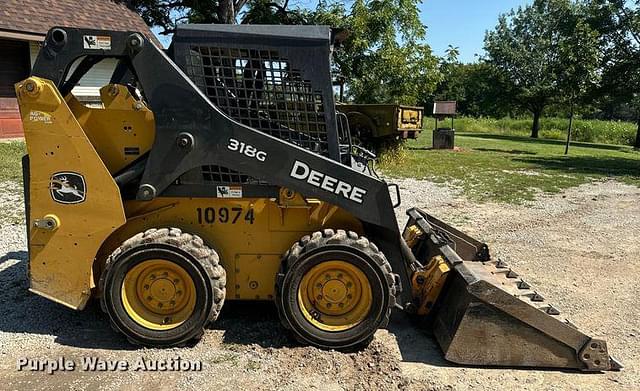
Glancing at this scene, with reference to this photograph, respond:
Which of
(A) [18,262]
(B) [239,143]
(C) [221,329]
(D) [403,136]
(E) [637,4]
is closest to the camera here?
(B) [239,143]

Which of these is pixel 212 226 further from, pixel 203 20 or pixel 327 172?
pixel 203 20

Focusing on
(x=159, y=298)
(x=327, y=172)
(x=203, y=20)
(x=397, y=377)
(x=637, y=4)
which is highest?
(x=637, y=4)

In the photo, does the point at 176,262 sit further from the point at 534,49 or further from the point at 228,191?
the point at 534,49

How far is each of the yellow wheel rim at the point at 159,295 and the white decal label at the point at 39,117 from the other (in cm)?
128

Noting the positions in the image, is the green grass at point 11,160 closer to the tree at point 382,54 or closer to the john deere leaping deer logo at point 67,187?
the john deere leaping deer logo at point 67,187

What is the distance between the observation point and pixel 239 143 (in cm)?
409

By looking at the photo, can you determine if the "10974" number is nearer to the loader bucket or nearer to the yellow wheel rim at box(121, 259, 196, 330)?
the yellow wheel rim at box(121, 259, 196, 330)

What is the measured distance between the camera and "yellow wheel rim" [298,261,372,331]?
4.20 m

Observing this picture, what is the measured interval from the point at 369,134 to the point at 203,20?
1000 cm

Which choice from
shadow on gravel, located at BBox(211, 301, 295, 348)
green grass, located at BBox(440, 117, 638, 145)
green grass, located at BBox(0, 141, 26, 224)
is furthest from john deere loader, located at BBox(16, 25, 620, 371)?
green grass, located at BBox(440, 117, 638, 145)

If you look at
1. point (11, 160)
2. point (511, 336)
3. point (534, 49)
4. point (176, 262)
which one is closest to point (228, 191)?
point (176, 262)

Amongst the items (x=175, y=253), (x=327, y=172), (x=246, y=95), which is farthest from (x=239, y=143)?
(x=175, y=253)

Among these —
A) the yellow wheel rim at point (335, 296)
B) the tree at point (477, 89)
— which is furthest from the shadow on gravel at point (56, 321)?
the tree at point (477, 89)

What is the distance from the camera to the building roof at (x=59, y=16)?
14.6 m
